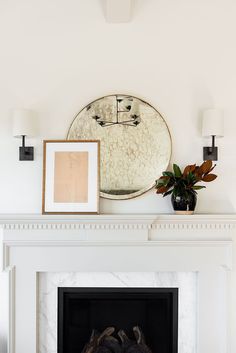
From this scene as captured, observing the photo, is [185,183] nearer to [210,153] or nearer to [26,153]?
[210,153]

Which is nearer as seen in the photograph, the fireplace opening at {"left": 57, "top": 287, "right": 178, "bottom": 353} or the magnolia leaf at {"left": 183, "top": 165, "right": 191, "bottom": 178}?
the magnolia leaf at {"left": 183, "top": 165, "right": 191, "bottom": 178}

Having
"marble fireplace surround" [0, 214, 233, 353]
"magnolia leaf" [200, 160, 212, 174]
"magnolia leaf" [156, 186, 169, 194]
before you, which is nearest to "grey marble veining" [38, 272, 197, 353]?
"marble fireplace surround" [0, 214, 233, 353]

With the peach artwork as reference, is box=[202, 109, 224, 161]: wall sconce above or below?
above

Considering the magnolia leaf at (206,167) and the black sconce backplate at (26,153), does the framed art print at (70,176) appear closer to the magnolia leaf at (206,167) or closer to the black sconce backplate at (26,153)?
the black sconce backplate at (26,153)

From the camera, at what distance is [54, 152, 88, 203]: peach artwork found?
2.18m

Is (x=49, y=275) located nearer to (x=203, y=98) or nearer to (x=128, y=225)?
(x=128, y=225)

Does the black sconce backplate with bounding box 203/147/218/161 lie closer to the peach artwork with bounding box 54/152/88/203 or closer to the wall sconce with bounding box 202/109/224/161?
the wall sconce with bounding box 202/109/224/161

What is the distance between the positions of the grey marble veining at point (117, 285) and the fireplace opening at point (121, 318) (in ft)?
0.22

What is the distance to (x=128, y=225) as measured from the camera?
2146 mm

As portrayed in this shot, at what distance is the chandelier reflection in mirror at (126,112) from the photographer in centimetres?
225

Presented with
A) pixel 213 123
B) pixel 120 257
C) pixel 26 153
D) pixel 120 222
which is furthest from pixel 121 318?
pixel 213 123

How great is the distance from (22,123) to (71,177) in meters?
0.42

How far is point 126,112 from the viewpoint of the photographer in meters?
2.25

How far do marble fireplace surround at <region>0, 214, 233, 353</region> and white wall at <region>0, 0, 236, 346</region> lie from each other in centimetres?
17
